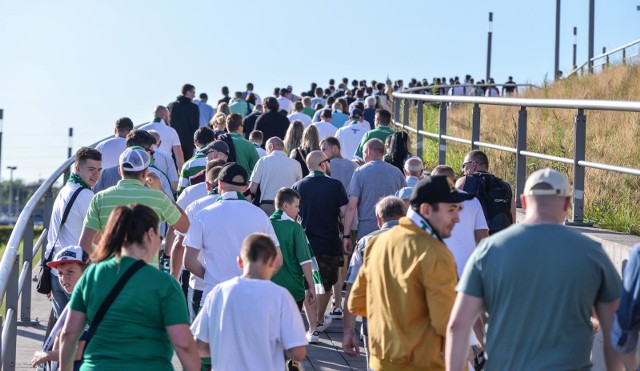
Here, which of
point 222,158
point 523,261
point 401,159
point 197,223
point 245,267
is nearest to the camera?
point 523,261

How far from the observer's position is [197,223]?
29.5 feet

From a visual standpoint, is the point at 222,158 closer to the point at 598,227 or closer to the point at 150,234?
the point at 598,227

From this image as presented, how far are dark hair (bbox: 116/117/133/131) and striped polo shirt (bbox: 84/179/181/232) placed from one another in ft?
16.8

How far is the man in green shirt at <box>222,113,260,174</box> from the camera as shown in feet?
49.2

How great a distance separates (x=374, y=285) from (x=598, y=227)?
4.81 meters

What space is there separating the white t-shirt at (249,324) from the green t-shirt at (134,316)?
1.38ft

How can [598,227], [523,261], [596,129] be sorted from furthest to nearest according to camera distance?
[596,129]
[598,227]
[523,261]

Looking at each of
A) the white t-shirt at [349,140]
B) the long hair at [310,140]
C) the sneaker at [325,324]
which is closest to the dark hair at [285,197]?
the sneaker at [325,324]

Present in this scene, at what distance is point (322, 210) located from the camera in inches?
491

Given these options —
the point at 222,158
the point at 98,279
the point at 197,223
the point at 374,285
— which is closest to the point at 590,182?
the point at 222,158

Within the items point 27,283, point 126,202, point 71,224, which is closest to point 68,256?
point 126,202

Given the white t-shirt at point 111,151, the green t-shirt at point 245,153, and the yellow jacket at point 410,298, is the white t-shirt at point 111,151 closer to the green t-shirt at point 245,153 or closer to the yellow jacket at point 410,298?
the green t-shirt at point 245,153

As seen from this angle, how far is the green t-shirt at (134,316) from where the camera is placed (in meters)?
6.35

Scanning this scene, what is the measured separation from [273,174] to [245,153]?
131cm
